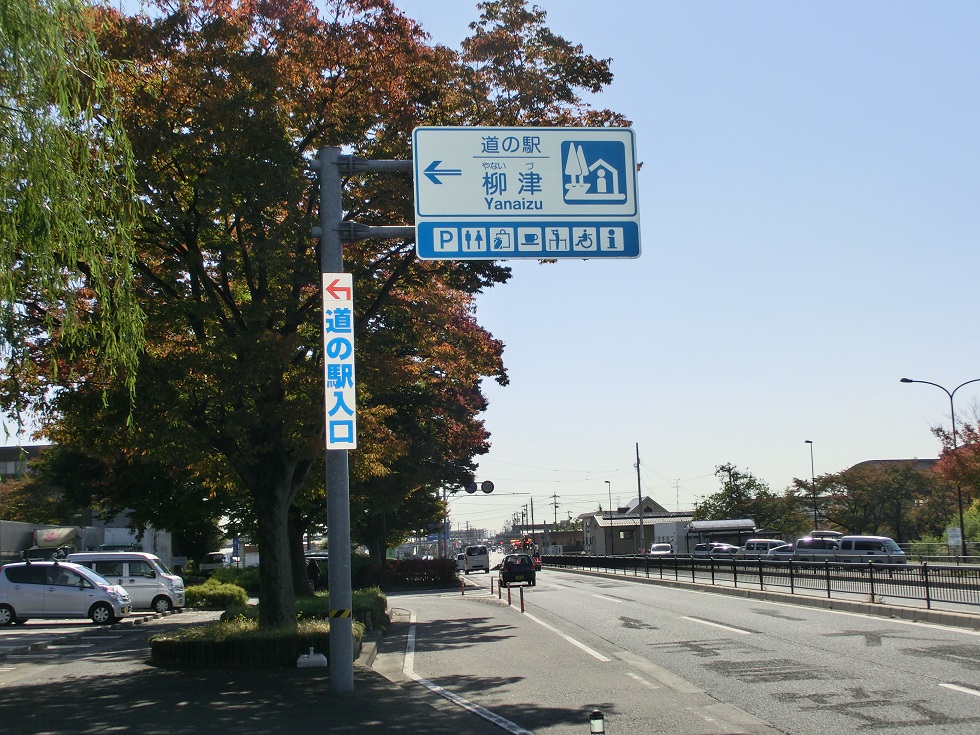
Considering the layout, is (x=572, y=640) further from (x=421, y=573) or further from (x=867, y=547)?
(x=421, y=573)

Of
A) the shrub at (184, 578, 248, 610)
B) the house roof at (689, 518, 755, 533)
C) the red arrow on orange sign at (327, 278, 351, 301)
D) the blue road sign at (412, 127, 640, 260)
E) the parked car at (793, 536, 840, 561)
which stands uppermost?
the blue road sign at (412, 127, 640, 260)

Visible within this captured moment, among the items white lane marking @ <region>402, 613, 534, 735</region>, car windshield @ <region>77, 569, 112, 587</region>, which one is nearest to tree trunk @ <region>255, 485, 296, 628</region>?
white lane marking @ <region>402, 613, 534, 735</region>

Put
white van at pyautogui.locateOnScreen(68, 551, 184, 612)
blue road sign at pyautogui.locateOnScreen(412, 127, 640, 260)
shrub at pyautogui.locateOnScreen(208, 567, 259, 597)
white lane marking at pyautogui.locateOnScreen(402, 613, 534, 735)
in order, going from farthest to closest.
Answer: shrub at pyautogui.locateOnScreen(208, 567, 259, 597) → white van at pyautogui.locateOnScreen(68, 551, 184, 612) → blue road sign at pyautogui.locateOnScreen(412, 127, 640, 260) → white lane marking at pyautogui.locateOnScreen(402, 613, 534, 735)

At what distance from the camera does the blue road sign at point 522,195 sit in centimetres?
1214

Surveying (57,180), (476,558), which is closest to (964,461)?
(57,180)

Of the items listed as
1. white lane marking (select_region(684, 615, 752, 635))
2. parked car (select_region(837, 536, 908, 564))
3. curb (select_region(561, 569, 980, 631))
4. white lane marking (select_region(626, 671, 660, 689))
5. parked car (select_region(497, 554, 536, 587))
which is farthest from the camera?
parked car (select_region(497, 554, 536, 587))

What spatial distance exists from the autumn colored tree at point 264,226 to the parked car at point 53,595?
11162 millimetres

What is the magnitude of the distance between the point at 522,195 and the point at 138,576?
2576 centimetres

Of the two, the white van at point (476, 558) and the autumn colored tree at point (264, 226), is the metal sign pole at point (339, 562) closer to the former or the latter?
the autumn colored tree at point (264, 226)

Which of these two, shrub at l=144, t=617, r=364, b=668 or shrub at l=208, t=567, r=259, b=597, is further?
shrub at l=208, t=567, r=259, b=597

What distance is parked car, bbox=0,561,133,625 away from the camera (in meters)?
27.7

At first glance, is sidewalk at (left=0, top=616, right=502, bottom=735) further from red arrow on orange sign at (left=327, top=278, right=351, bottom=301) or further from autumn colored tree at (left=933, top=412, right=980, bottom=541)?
autumn colored tree at (left=933, top=412, right=980, bottom=541)

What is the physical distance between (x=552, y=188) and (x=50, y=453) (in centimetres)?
3305

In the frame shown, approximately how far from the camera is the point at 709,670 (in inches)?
550
